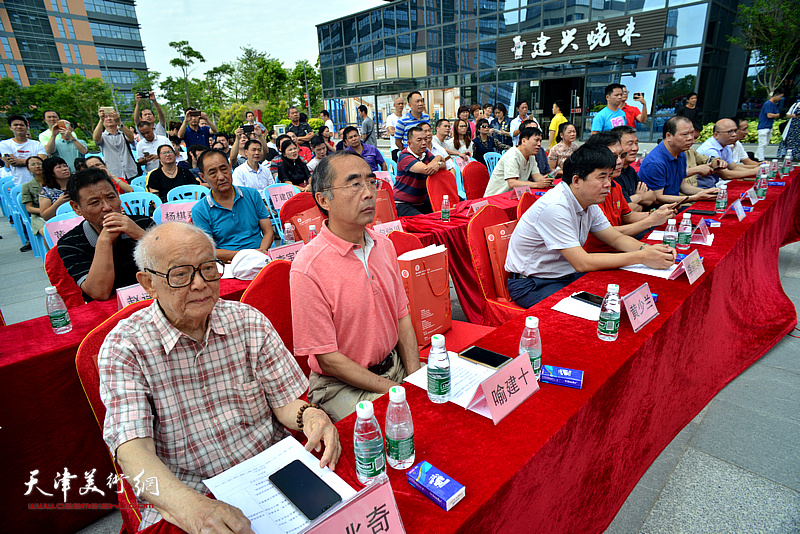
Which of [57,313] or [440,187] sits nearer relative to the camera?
[57,313]

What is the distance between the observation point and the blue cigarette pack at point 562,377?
1.26 meters

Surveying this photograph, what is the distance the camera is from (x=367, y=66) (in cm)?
2095

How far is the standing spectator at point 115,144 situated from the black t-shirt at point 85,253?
4454mm

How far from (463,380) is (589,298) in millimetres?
929

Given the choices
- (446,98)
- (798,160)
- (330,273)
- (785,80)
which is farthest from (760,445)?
(446,98)

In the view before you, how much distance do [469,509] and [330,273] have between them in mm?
970

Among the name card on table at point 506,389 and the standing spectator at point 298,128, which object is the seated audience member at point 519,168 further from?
the standing spectator at point 298,128

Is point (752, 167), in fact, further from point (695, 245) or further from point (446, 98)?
point (446, 98)

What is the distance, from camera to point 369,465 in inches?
36.0

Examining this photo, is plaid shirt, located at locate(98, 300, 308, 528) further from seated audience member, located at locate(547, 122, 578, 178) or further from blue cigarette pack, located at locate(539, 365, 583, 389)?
seated audience member, located at locate(547, 122, 578, 178)

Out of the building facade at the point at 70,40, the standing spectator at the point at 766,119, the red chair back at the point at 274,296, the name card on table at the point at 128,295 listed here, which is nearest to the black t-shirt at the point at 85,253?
the name card on table at the point at 128,295

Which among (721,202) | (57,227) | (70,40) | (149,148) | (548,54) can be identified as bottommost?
(721,202)

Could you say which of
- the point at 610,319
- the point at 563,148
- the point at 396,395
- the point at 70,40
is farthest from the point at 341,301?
the point at 70,40

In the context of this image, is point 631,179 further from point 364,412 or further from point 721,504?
point 364,412
